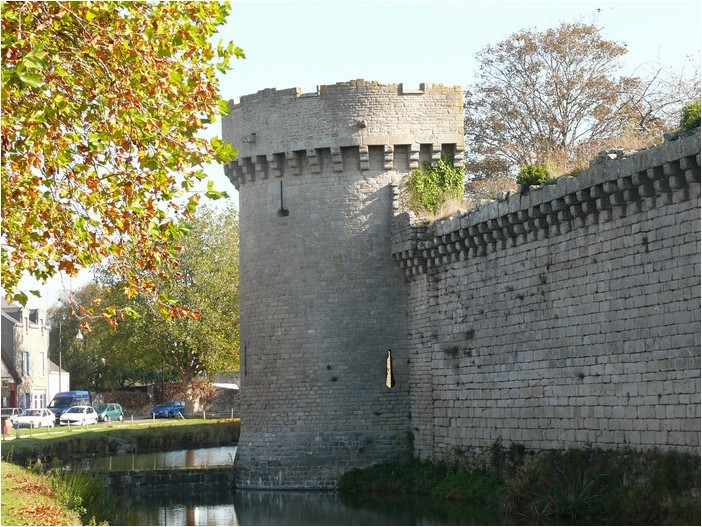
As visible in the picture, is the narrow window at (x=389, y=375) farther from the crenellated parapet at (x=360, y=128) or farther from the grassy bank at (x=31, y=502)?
the grassy bank at (x=31, y=502)

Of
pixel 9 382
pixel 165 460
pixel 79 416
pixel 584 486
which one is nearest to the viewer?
pixel 584 486

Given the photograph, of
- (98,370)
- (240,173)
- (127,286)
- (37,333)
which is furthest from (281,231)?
(98,370)

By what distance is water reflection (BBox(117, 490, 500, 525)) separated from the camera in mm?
22359

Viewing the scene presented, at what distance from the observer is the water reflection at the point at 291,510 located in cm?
2236

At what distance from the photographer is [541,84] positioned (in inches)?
1641

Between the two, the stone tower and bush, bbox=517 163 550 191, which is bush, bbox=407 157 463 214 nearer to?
the stone tower

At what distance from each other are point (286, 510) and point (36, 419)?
30692 mm

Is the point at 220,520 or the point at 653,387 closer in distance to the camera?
the point at 653,387

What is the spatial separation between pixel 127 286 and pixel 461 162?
477 inches

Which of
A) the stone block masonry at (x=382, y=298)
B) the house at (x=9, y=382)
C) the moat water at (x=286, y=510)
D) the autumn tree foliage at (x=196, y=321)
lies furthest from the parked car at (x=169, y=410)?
the moat water at (x=286, y=510)

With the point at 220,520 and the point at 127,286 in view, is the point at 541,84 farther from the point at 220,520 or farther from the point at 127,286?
the point at 127,286

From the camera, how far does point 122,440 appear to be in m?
39.8

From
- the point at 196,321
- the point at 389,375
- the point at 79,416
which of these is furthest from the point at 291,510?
the point at 79,416

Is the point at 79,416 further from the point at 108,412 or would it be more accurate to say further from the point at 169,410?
the point at 169,410
